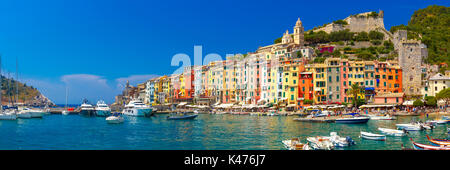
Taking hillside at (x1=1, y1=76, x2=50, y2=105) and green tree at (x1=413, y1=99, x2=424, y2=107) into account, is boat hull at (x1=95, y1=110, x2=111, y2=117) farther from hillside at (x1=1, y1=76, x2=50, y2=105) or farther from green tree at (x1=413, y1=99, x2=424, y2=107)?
hillside at (x1=1, y1=76, x2=50, y2=105)

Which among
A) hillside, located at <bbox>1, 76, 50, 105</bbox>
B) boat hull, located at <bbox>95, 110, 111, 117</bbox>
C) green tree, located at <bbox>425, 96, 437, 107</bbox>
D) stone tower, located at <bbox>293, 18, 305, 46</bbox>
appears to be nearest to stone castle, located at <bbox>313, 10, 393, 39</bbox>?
stone tower, located at <bbox>293, 18, 305, 46</bbox>

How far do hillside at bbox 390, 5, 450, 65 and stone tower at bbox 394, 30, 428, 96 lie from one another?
620 centimetres

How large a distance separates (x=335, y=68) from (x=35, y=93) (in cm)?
15893

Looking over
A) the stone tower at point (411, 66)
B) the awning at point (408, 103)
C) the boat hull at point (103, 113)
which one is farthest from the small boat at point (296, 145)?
the boat hull at point (103, 113)

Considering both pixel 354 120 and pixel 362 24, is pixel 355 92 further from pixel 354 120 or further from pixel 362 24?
pixel 362 24

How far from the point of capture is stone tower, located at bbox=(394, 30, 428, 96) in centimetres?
6712

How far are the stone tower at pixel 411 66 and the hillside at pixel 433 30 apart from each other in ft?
20.3

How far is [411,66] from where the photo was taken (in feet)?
225

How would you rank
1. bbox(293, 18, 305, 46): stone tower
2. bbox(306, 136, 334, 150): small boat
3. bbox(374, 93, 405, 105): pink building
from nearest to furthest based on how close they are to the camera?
1. bbox(306, 136, 334, 150): small boat
2. bbox(374, 93, 405, 105): pink building
3. bbox(293, 18, 305, 46): stone tower

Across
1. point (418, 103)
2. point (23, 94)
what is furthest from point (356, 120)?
point (23, 94)

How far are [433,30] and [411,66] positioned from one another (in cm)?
3642

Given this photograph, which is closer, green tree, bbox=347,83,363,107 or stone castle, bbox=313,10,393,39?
green tree, bbox=347,83,363,107
